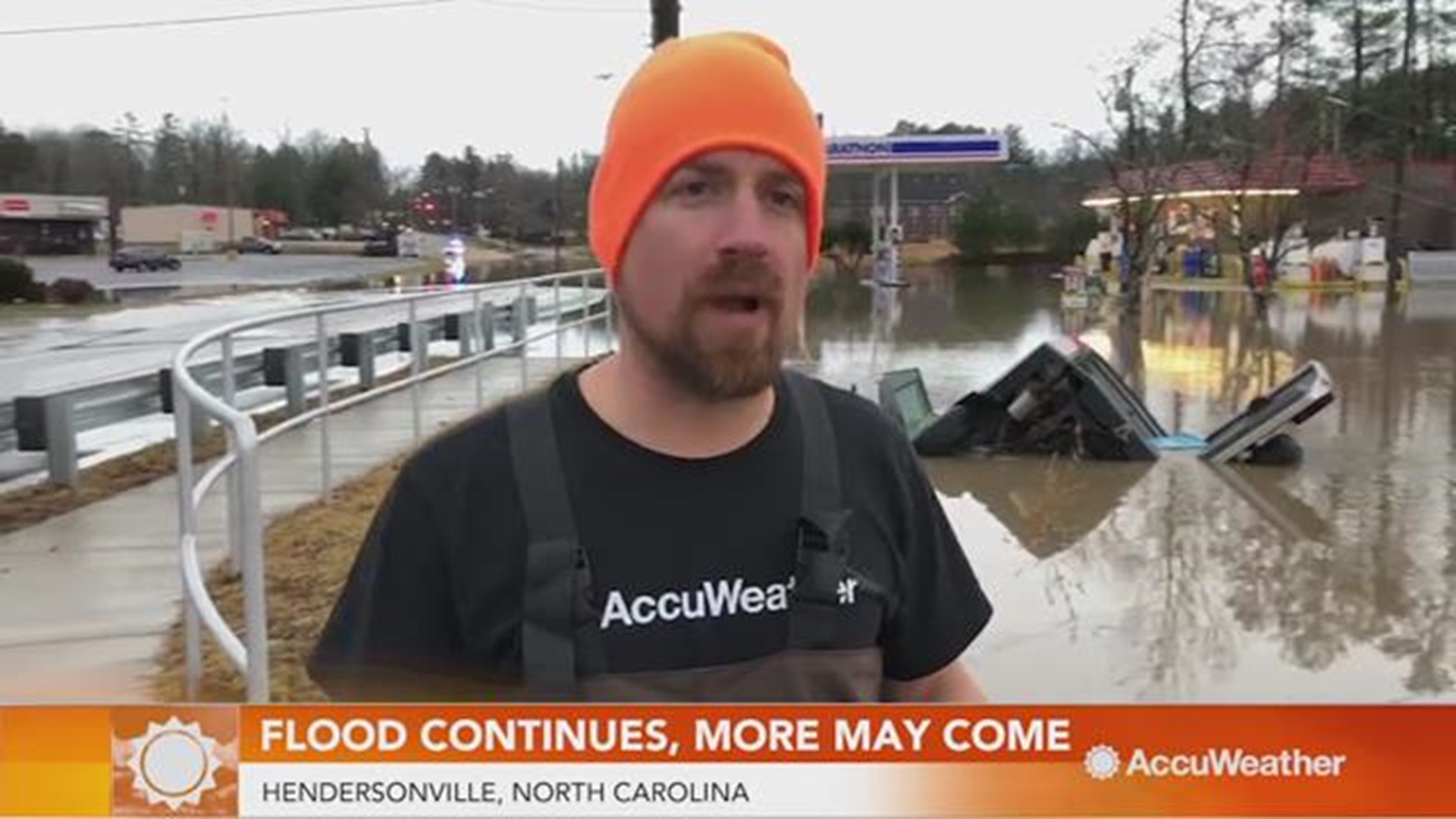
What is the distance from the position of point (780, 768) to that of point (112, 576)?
4.63 m

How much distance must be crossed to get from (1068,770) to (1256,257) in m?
30.4

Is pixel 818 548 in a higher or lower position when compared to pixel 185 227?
lower

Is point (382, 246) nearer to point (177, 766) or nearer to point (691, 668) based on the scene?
point (177, 766)

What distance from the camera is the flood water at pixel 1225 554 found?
4.57 metres

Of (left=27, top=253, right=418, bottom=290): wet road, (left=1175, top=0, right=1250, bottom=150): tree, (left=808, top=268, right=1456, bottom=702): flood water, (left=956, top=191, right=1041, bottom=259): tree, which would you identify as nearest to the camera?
(left=808, top=268, right=1456, bottom=702): flood water

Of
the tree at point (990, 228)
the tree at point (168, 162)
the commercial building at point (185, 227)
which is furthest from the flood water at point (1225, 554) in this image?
the tree at point (990, 228)

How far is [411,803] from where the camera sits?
1780 mm

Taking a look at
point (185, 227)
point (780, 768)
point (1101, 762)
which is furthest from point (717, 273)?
point (185, 227)

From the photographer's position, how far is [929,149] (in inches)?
1187

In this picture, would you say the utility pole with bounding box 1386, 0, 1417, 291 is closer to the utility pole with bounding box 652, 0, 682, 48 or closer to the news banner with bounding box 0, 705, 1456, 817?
the utility pole with bounding box 652, 0, 682, 48

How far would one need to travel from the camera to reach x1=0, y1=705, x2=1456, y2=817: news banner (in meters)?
1.76

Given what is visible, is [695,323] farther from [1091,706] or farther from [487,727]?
[1091,706]

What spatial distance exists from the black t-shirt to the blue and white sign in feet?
87.8

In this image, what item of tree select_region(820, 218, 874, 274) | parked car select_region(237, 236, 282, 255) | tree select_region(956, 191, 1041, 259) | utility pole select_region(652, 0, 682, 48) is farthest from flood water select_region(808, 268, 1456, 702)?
parked car select_region(237, 236, 282, 255)
